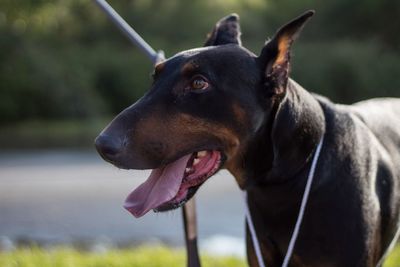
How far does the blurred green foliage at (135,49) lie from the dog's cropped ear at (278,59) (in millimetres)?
19291

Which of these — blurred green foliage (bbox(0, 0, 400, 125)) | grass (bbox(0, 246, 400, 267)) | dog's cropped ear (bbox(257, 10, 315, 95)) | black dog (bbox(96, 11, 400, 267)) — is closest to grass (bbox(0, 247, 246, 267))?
grass (bbox(0, 246, 400, 267))

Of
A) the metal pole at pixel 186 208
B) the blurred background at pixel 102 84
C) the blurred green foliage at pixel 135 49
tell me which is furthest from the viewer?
the blurred green foliage at pixel 135 49

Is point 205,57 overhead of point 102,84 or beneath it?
overhead

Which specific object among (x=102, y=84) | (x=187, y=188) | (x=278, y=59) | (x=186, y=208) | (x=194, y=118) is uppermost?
(x=278, y=59)

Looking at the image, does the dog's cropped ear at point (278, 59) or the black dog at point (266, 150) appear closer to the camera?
the black dog at point (266, 150)

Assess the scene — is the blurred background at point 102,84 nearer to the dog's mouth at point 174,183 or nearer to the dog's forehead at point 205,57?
the dog's mouth at point 174,183

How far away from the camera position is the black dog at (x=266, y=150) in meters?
3.15

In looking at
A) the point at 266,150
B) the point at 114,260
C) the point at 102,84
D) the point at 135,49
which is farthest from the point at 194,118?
the point at 135,49

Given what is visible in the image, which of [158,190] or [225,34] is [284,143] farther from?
[225,34]

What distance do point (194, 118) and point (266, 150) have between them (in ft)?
1.62

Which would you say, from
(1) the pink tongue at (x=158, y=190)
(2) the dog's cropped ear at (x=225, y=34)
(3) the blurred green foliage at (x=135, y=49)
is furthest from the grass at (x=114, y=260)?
(3) the blurred green foliage at (x=135, y=49)

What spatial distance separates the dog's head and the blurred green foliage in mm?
19320

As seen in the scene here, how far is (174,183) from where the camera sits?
3273 mm

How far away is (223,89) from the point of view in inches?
128
